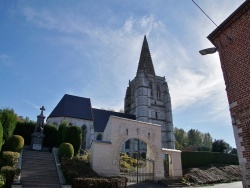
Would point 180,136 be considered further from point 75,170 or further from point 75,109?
point 75,170

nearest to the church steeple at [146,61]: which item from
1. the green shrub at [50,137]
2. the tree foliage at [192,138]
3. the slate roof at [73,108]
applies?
the slate roof at [73,108]

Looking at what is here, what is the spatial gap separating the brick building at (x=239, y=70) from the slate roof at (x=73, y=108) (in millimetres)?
30022

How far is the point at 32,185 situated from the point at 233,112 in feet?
34.6

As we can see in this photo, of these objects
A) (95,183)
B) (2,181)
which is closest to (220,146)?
(95,183)

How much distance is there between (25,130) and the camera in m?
22.5

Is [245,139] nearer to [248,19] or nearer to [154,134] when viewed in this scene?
[248,19]

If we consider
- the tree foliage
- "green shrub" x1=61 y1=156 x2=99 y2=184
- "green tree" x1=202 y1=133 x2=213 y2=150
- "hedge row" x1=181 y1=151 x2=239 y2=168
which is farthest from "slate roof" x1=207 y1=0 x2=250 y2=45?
"green tree" x1=202 y1=133 x2=213 y2=150

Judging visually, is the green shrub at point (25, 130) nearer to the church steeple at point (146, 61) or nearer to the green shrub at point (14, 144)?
the green shrub at point (14, 144)

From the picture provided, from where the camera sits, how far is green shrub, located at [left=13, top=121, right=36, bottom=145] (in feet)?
73.0

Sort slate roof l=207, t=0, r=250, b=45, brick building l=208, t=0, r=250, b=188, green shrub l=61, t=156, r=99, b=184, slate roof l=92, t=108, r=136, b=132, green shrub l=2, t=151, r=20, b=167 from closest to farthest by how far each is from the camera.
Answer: brick building l=208, t=0, r=250, b=188, slate roof l=207, t=0, r=250, b=45, green shrub l=61, t=156, r=99, b=184, green shrub l=2, t=151, r=20, b=167, slate roof l=92, t=108, r=136, b=132

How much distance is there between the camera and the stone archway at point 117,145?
1528 centimetres

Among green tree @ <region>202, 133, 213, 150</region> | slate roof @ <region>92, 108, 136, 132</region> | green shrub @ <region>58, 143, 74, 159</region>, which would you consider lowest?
green shrub @ <region>58, 143, 74, 159</region>

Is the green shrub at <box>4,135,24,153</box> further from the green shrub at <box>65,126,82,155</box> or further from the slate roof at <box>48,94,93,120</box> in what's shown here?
the slate roof at <box>48,94,93,120</box>

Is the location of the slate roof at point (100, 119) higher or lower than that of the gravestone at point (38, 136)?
higher
